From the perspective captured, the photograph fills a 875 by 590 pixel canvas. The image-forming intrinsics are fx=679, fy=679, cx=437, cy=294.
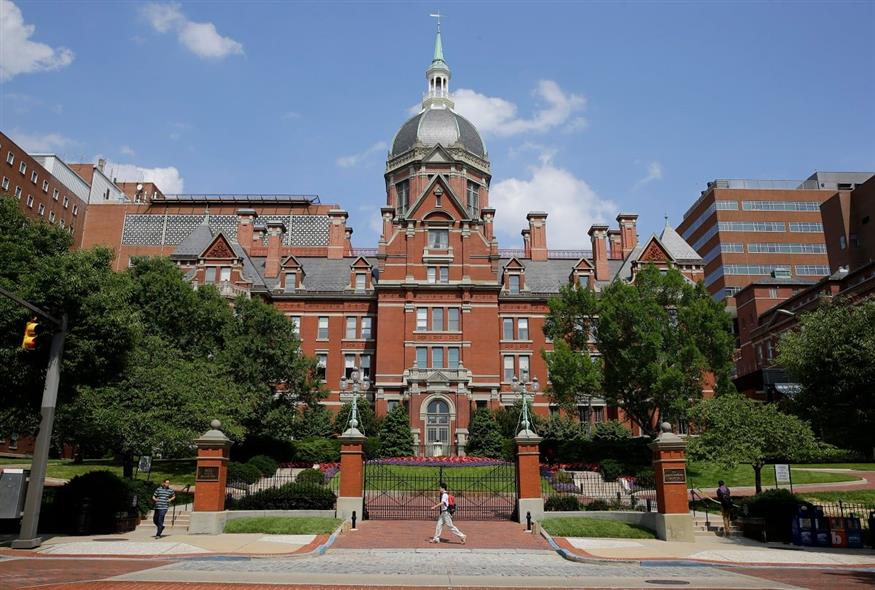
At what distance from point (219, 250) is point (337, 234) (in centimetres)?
1244

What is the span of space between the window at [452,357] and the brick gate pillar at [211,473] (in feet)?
101

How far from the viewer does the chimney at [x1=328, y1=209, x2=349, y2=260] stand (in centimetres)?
6450

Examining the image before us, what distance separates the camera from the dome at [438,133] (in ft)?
237

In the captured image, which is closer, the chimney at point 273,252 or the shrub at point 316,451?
the shrub at point 316,451

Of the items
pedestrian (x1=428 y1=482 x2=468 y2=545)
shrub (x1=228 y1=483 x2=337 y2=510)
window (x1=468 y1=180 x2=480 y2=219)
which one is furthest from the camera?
Result: window (x1=468 y1=180 x2=480 y2=219)

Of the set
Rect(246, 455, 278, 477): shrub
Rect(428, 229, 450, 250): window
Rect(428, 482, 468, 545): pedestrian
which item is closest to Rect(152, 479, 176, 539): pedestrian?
Rect(428, 482, 468, 545): pedestrian

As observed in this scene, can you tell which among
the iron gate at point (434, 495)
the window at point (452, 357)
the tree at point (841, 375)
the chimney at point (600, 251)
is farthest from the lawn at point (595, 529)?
the chimney at point (600, 251)

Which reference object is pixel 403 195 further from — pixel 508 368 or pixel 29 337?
pixel 29 337

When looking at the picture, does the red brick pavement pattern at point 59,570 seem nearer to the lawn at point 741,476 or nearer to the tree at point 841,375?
the tree at point 841,375

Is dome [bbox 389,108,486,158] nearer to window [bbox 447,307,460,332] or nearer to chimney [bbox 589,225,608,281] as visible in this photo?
chimney [bbox 589,225,608,281]

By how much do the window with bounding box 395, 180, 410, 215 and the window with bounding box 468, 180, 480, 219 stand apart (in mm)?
6431

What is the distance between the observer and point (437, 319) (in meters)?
53.8

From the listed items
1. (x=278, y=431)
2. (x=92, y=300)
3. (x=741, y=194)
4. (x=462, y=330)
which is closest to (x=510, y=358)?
(x=462, y=330)

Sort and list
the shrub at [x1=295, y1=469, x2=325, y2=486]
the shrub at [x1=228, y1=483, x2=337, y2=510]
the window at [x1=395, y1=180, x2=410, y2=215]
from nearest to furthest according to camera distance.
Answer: the shrub at [x1=228, y1=483, x2=337, y2=510], the shrub at [x1=295, y1=469, x2=325, y2=486], the window at [x1=395, y1=180, x2=410, y2=215]
